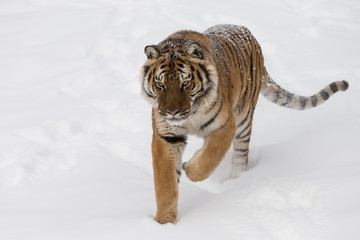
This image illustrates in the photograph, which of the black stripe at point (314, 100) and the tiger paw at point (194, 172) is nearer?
the tiger paw at point (194, 172)

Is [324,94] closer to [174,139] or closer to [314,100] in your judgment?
[314,100]

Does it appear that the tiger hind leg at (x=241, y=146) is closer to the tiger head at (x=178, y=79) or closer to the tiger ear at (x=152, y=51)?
the tiger head at (x=178, y=79)

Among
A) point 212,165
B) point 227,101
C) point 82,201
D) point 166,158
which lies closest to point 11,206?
point 82,201

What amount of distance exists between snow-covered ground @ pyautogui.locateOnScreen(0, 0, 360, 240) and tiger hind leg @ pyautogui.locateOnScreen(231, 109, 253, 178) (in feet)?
0.48

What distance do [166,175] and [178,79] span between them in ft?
1.96

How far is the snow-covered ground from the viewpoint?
9.86ft

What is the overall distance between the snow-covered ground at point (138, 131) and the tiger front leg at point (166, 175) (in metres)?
0.10

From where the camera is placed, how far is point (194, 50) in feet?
10.2

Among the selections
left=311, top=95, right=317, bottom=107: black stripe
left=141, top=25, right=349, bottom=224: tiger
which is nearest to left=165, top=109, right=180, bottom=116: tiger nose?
left=141, top=25, right=349, bottom=224: tiger

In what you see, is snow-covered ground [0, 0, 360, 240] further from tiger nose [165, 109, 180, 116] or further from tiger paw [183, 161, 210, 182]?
tiger nose [165, 109, 180, 116]

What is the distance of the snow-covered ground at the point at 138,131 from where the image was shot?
3004 millimetres

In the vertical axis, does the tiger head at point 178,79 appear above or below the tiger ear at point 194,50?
below

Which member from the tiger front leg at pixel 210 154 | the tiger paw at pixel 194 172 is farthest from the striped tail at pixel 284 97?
the tiger paw at pixel 194 172

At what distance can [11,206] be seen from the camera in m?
3.33
